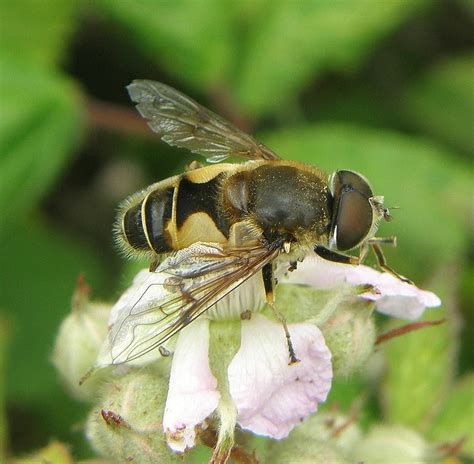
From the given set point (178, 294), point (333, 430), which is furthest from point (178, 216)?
point (333, 430)

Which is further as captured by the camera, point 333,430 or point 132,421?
point 333,430

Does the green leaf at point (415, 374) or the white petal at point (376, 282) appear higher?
the white petal at point (376, 282)

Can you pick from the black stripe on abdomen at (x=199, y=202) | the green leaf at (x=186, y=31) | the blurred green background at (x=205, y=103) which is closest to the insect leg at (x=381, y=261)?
the black stripe on abdomen at (x=199, y=202)

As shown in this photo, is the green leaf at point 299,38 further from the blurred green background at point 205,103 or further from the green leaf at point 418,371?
the green leaf at point 418,371

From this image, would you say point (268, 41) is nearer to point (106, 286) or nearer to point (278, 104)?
point (278, 104)

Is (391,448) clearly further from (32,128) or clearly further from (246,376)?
(32,128)

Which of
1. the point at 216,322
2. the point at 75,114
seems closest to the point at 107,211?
the point at 75,114
